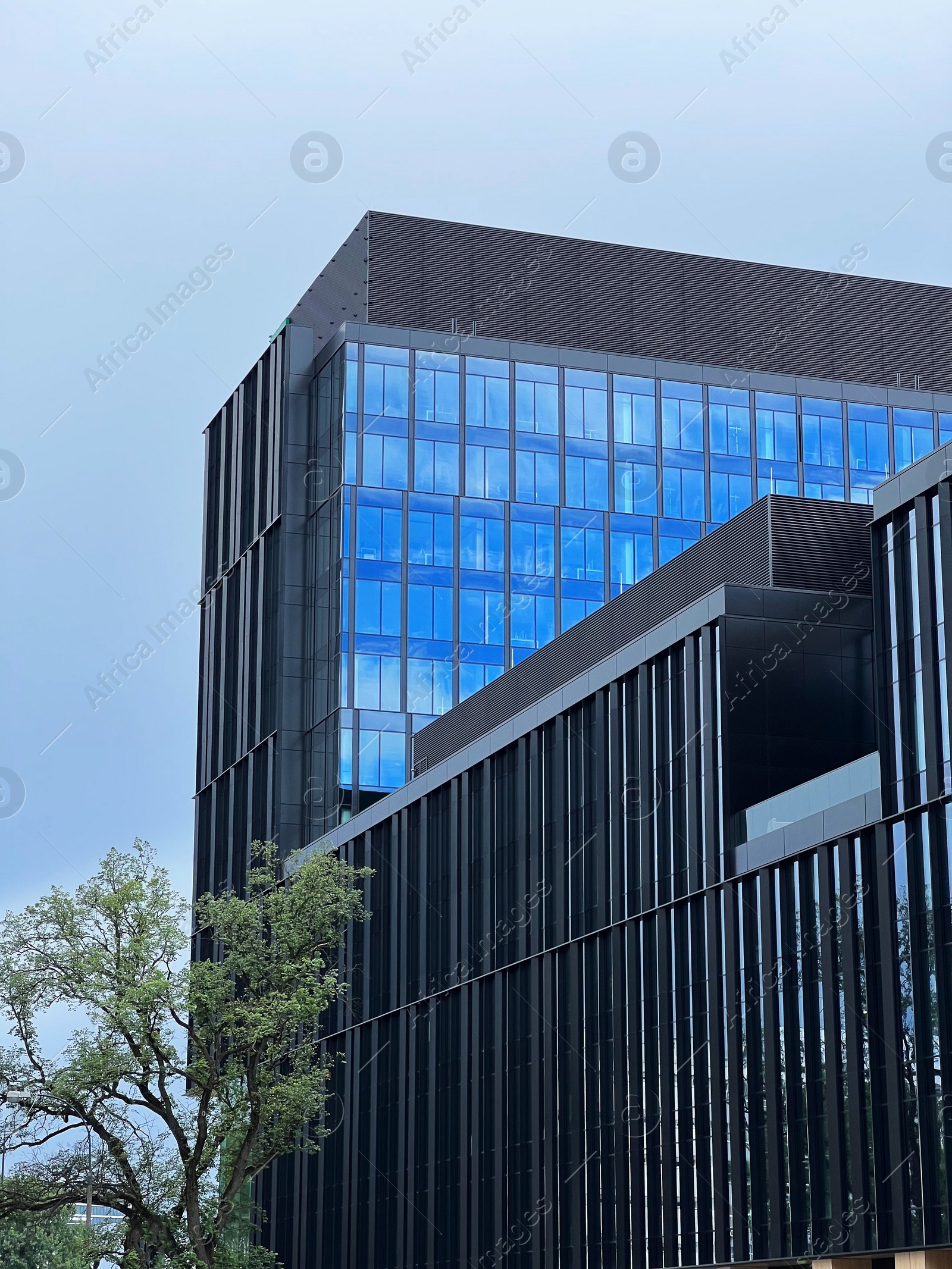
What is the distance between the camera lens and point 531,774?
5950 cm

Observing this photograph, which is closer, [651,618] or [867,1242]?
[867,1242]

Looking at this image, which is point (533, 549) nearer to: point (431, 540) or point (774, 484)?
point (431, 540)

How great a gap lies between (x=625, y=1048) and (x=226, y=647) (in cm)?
5155

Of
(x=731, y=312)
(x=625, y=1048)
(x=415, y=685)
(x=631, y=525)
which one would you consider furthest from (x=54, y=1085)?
(x=731, y=312)

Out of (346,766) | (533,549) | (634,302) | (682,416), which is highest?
(634,302)

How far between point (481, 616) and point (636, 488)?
11.0 meters

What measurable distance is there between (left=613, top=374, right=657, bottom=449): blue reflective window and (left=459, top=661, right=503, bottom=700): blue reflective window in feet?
46.0

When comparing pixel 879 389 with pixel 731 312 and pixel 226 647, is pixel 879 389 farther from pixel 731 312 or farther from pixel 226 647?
pixel 226 647

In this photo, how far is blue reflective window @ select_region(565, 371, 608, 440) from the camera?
9219 cm

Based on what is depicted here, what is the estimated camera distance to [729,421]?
9494 cm

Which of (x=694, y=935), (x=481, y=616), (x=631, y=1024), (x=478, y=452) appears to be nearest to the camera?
(x=694, y=935)

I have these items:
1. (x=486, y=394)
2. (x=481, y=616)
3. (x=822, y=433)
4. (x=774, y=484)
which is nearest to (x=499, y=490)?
(x=486, y=394)

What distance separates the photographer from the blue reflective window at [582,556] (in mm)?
90375

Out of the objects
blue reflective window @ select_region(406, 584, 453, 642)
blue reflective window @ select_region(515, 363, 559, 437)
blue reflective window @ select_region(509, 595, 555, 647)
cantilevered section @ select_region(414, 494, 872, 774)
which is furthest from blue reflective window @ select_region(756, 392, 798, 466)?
cantilevered section @ select_region(414, 494, 872, 774)
